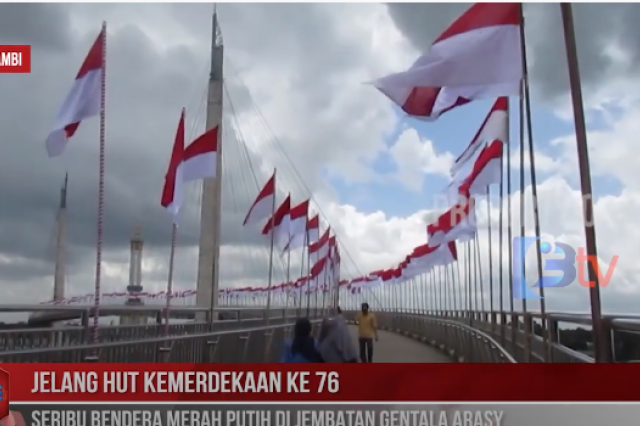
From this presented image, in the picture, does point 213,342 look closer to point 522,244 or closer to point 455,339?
point 522,244

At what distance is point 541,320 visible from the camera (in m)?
7.14

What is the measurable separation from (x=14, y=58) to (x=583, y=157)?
181 inches

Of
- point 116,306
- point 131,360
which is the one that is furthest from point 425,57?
point 116,306

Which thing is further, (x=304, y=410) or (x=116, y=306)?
(x=116, y=306)

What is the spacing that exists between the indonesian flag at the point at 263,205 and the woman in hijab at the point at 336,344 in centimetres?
1330

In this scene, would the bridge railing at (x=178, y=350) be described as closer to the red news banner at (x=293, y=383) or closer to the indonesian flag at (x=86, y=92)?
the red news banner at (x=293, y=383)

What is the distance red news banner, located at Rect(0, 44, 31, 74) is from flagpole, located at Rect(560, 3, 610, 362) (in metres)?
4.33

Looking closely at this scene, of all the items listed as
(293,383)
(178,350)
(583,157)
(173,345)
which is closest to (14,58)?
(173,345)

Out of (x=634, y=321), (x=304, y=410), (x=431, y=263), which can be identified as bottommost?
(x=304, y=410)

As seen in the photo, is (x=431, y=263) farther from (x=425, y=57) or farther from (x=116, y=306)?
(x=425, y=57)

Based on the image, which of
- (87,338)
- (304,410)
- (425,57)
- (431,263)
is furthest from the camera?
(431,263)

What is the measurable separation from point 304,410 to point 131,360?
5.90 ft

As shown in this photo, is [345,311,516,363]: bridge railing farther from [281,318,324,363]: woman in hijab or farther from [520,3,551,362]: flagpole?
[281,318,324,363]: woman in hijab

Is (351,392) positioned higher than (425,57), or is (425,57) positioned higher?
(425,57)
